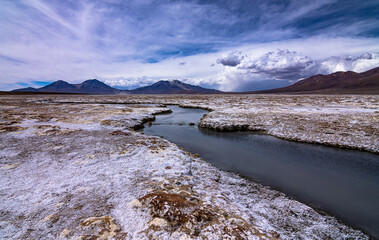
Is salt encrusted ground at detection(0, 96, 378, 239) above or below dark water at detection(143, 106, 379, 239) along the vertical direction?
above

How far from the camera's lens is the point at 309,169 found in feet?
34.4

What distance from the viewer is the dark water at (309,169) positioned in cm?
709

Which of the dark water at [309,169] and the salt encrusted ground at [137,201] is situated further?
the dark water at [309,169]

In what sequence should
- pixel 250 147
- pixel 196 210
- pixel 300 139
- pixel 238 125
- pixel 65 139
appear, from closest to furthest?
pixel 196 210
pixel 65 139
pixel 250 147
pixel 300 139
pixel 238 125

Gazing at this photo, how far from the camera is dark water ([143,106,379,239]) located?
7.09m

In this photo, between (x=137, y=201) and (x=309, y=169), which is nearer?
(x=137, y=201)

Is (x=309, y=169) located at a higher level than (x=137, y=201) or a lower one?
lower

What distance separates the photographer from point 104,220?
15.9 ft

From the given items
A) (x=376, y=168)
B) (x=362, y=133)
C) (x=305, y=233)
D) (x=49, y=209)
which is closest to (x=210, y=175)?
(x=305, y=233)

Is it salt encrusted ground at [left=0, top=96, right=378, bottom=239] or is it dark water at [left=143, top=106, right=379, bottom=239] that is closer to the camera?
salt encrusted ground at [left=0, top=96, right=378, bottom=239]

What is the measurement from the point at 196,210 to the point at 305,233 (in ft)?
11.3

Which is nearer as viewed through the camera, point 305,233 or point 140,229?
point 140,229

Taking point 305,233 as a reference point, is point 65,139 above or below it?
above

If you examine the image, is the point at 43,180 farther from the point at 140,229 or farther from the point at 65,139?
the point at 65,139
